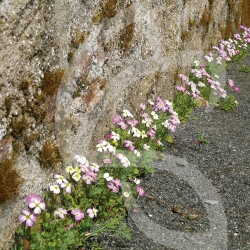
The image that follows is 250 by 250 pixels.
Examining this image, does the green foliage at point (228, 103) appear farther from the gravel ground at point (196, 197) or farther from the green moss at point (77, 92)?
the green moss at point (77, 92)

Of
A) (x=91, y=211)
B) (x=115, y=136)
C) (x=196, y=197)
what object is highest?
(x=115, y=136)

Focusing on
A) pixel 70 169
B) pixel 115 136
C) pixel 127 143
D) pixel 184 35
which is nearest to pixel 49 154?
pixel 70 169

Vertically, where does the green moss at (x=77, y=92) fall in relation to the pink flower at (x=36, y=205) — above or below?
above

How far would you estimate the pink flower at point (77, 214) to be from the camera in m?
3.07

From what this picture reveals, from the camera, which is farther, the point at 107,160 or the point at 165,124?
the point at 165,124

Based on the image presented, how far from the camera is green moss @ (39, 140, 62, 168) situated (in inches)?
123

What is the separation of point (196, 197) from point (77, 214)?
164 cm

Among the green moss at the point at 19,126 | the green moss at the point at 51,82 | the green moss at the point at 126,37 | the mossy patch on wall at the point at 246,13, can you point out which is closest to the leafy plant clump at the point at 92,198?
the green moss at the point at 19,126

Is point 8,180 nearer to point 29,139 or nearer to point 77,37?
point 29,139

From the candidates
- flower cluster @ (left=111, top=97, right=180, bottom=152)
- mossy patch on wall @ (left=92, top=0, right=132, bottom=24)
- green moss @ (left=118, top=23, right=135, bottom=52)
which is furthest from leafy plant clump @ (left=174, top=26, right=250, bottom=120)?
mossy patch on wall @ (left=92, top=0, right=132, bottom=24)

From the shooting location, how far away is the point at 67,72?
3.39 m

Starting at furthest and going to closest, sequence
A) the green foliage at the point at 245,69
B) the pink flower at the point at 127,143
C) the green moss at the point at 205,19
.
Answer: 1. the green foliage at the point at 245,69
2. the green moss at the point at 205,19
3. the pink flower at the point at 127,143

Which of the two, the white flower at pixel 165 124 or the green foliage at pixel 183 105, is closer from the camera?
the white flower at pixel 165 124

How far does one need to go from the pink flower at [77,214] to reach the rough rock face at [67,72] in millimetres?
326
